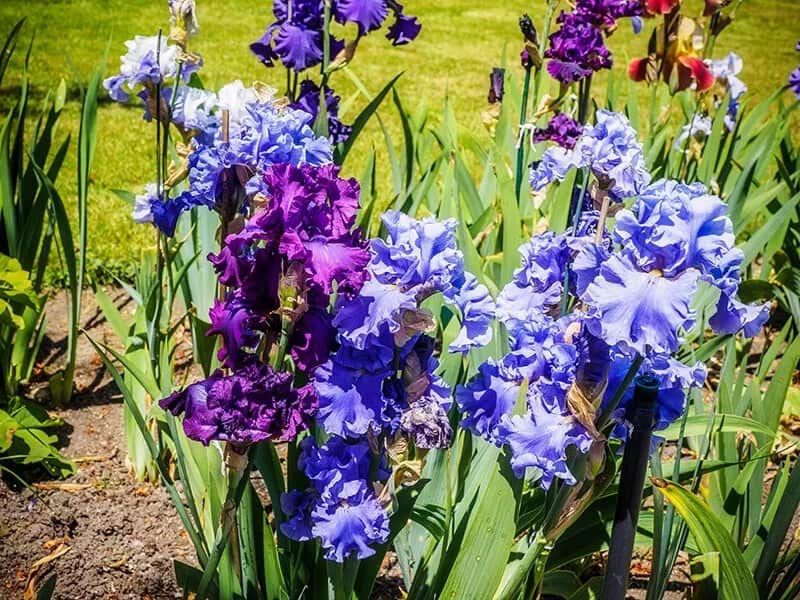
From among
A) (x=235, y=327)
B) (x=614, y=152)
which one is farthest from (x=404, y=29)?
(x=235, y=327)

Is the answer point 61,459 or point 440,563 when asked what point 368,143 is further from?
point 440,563

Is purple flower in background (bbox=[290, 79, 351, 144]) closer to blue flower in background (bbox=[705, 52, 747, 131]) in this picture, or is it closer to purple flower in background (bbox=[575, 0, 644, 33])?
purple flower in background (bbox=[575, 0, 644, 33])

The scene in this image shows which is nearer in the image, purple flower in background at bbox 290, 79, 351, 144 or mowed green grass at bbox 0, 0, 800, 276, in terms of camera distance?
purple flower in background at bbox 290, 79, 351, 144

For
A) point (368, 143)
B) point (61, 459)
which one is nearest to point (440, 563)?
point (61, 459)

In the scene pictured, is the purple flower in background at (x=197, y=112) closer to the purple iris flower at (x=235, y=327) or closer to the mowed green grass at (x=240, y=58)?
the purple iris flower at (x=235, y=327)

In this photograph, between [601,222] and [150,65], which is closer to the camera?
[601,222]

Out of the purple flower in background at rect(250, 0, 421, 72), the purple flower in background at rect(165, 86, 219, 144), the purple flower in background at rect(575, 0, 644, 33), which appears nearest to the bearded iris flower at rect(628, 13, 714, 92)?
the purple flower in background at rect(575, 0, 644, 33)

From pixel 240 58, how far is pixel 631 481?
20.7ft

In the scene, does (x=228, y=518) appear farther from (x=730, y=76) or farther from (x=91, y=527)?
(x=730, y=76)

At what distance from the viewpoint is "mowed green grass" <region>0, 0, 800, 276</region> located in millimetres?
4367

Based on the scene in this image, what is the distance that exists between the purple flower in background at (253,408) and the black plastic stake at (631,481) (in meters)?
0.48

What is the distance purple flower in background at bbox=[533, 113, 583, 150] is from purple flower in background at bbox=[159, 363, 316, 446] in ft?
5.66

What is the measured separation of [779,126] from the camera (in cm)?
330

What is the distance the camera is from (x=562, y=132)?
2.71 metres
